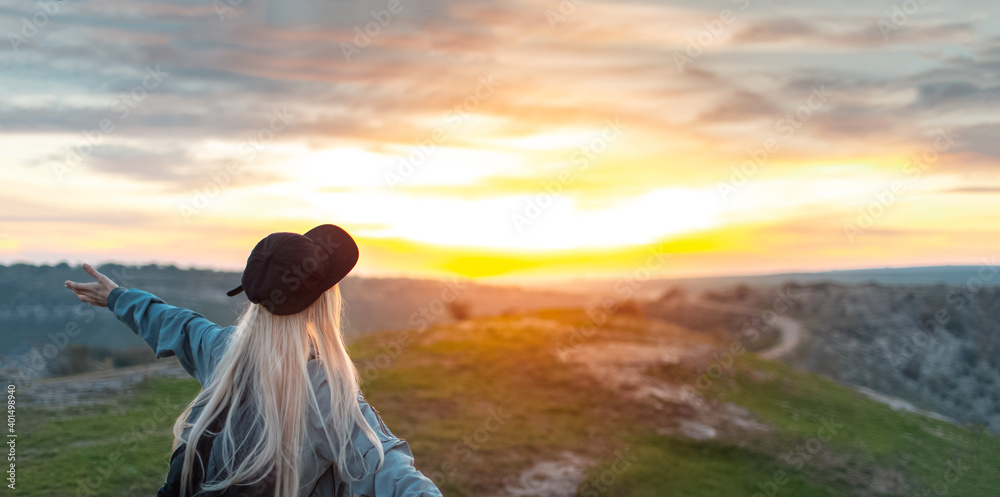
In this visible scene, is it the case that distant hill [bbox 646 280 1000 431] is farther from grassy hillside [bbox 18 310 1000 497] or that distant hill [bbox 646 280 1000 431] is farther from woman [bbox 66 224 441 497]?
woman [bbox 66 224 441 497]

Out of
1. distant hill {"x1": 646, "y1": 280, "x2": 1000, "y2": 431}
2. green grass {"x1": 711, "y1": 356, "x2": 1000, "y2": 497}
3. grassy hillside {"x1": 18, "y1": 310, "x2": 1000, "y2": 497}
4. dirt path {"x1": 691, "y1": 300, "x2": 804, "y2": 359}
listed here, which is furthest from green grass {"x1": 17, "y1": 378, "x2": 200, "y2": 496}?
distant hill {"x1": 646, "y1": 280, "x2": 1000, "y2": 431}

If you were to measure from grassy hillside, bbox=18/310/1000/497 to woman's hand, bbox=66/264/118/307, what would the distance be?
4841 mm

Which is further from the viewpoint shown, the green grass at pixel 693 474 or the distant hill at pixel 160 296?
the distant hill at pixel 160 296

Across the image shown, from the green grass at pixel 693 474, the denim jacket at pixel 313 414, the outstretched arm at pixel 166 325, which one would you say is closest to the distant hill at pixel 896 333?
the green grass at pixel 693 474

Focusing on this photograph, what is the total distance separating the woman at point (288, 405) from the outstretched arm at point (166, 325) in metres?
0.23

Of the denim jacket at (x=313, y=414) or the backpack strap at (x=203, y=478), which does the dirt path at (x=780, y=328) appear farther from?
the backpack strap at (x=203, y=478)

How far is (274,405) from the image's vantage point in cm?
218

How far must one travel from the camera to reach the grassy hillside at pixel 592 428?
26.9 ft

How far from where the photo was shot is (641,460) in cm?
994

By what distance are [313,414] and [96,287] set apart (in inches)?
56.7

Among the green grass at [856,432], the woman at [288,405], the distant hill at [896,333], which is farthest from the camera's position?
the distant hill at [896,333]

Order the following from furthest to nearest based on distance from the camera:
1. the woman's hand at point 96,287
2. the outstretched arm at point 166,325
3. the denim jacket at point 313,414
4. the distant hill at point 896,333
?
the distant hill at point 896,333, the woman's hand at point 96,287, the outstretched arm at point 166,325, the denim jacket at point 313,414

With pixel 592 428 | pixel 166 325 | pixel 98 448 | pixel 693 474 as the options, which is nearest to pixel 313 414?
pixel 166 325

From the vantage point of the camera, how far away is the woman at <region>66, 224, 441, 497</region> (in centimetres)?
217
